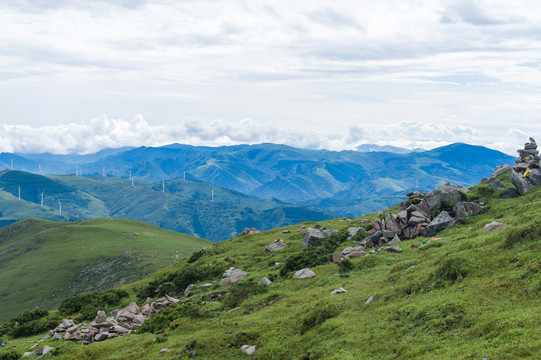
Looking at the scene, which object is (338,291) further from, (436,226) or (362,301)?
(436,226)

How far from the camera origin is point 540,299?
831 inches

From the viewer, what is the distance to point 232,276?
172 ft

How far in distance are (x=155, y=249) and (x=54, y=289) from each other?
4359 cm

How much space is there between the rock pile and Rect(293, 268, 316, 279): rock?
15020 millimetres

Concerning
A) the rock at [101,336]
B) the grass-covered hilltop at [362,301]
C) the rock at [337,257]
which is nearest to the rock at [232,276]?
the grass-covered hilltop at [362,301]

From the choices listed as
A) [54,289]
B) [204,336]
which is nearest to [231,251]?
[204,336]

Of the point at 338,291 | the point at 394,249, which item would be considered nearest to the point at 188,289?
the point at 338,291

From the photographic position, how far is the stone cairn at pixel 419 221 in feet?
162

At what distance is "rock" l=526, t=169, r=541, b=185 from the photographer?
180 feet

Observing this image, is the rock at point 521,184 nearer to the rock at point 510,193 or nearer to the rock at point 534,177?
the rock at point 510,193

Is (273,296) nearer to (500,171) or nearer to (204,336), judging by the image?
(204,336)

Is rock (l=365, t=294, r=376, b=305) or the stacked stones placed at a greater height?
the stacked stones

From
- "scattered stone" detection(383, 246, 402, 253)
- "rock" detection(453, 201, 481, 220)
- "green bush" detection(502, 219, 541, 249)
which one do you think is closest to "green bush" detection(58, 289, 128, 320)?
"scattered stone" detection(383, 246, 402, 253)

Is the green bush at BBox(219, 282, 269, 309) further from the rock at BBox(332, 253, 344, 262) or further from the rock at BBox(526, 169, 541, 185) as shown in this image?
the rock at BBox(526, 169, 541, 185)
